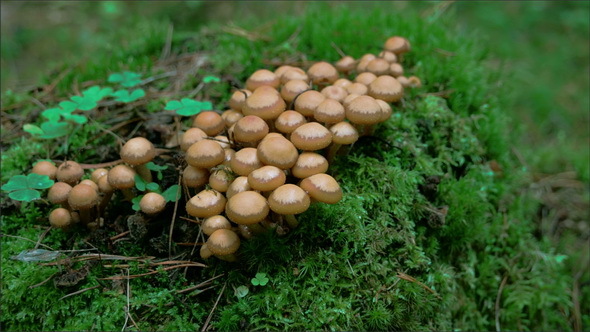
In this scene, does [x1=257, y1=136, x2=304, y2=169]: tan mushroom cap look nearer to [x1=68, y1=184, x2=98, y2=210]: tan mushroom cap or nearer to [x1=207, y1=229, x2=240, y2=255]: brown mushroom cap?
[x1=207, y1=229, x2=240, y2=255]: brown mushroom cap

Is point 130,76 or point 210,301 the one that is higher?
point 130,76

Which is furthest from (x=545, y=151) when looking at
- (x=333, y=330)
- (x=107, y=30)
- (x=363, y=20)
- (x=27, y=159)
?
(x=107, y=30)

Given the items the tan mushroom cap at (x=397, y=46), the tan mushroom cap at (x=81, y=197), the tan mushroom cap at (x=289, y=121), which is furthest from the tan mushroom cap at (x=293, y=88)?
the tan mushroom cap at (x=81, y=197)

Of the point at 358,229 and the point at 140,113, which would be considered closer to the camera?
the point at 358,229

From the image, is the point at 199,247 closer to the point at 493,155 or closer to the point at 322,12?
the point at 493,155

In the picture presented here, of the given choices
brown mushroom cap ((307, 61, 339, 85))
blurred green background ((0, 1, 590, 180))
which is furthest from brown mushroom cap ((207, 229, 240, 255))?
blurred green background ((0, 1, 590, 180))

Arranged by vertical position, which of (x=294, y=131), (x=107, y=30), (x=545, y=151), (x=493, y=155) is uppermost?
(x=294, y=131)
